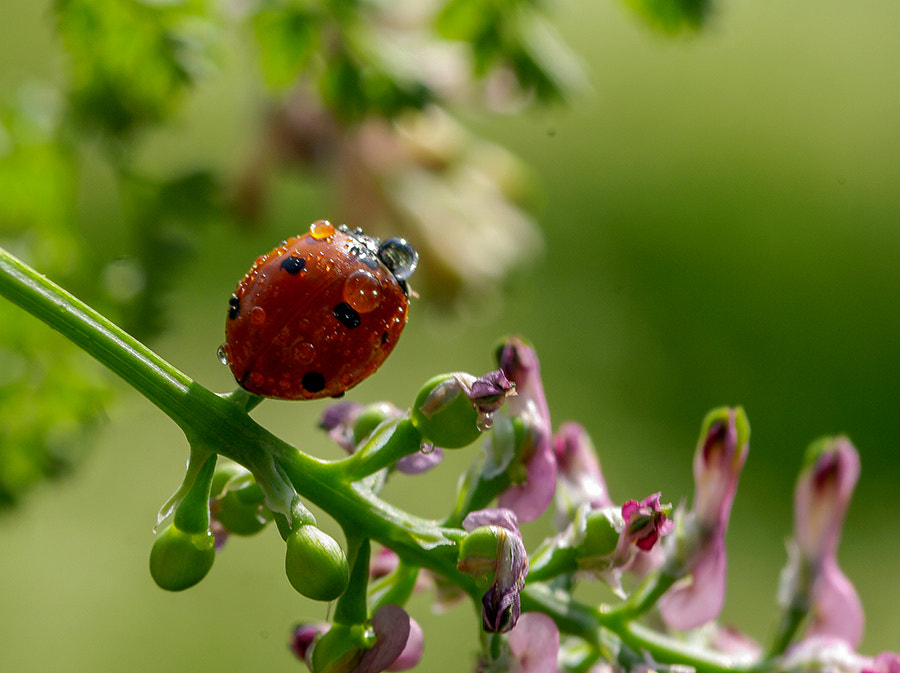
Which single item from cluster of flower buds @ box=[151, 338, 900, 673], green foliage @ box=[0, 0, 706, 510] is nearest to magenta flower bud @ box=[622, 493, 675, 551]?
cluster of flower buds @ box=[151, 338, 900, 673]

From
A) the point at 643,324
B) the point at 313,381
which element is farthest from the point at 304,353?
the point at 643,324

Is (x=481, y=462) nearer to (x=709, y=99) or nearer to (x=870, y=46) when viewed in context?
(x=709, y=99)

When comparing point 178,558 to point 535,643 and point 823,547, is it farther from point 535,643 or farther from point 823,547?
point 823,547

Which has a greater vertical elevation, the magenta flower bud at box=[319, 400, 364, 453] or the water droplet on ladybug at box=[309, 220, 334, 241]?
the water droplet on ladybug at box=[309, 220, 334, 241]

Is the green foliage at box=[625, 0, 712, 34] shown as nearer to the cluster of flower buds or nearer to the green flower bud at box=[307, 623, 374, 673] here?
the cluster of flower buds

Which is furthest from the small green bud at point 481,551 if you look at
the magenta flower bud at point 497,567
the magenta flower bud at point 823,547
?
the magenta flower bud at point 823,547

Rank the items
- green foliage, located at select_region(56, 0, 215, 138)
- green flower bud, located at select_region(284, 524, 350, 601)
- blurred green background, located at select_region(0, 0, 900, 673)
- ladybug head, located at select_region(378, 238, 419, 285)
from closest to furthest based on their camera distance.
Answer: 1. green flower bud, located at select_region(284, 524, 350, 601)
2. ladybug head, located at select_region(378, 238, 419, 285)
3. green foliage, located at select_region(56, 0, 215, 138)
4. blurred green background, located at select_region(0, 0, 900, 673)
